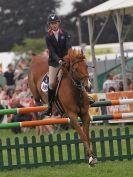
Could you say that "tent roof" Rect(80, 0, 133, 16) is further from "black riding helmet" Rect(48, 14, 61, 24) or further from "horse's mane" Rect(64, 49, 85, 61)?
"horse's mane" Rect(64, 49, 85, 61)

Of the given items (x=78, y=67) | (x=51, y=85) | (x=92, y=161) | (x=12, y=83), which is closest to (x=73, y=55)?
(x=78, y=67)

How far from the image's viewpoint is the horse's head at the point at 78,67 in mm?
11805

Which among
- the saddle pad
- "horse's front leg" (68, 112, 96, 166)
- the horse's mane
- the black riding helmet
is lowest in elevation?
"horse's front leg" (68, 112, 96, 166)

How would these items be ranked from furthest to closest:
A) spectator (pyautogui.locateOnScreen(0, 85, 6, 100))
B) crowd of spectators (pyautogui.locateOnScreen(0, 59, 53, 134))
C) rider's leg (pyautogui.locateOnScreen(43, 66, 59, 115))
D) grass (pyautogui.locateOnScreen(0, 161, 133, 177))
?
spectator (pyautogui.locateOnScreen(0, 85, 6, 100)) < crowd of spectators (pyautogui.locateOnScreen(0, 59, 53, 134)) < rider's leg (pyautogui.locateOnScreen(43, 66, 59, 115)) < grass (pyautogui.locateOnScreen(0, 161, 133, 177))

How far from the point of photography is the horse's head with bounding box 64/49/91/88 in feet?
38.7

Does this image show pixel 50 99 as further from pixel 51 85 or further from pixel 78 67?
pixel 78 67

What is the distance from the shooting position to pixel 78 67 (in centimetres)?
1201

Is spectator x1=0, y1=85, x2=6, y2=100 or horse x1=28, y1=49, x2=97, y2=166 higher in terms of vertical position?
horse x1=28, y1=49, x2=97, y2=166

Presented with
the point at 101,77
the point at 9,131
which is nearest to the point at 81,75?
the point at 9,131

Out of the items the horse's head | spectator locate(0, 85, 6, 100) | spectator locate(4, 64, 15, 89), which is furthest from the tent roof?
the horse's head

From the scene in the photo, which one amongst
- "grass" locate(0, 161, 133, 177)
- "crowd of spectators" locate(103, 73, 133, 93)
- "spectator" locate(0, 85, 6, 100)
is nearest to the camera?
"grass" locate(0, 161, 133, 177)

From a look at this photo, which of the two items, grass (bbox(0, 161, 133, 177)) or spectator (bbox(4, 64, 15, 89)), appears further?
spectator (bbox(4, 64, 15, 89))

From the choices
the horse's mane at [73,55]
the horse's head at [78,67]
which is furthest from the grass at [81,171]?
the horse's mane at [73,55]

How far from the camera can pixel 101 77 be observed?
29734 millimetres
